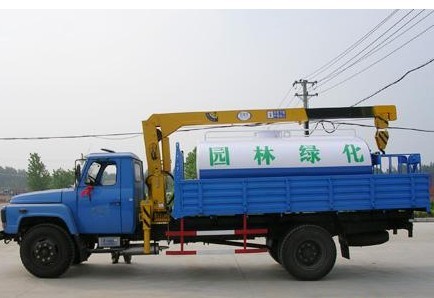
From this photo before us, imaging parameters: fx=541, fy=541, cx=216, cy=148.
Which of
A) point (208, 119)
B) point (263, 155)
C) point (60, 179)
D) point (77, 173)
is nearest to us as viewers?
point (263, 155)

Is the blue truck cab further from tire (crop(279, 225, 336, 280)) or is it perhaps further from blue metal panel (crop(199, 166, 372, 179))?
tire (crop(279, 225, 336, 280))

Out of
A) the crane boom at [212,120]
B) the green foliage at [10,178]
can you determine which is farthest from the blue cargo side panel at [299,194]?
the green foliage at [10,178]

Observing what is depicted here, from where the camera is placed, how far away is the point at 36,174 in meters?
62.4

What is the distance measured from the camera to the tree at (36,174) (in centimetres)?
6162

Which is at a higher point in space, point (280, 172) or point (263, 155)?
point (263, 155)

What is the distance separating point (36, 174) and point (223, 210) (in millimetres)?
56351

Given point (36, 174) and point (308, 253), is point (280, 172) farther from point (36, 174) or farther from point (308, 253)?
point (36, 174)

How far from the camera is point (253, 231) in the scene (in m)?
10.4

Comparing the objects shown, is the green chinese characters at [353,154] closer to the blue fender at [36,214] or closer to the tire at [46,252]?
the blue fender at [36,214]

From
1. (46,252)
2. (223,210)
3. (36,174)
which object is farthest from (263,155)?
(36,174)

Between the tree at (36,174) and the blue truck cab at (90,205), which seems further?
the tree at (36,174)

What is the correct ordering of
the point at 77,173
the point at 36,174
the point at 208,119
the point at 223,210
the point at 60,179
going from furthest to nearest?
the point at 60,179
the point at 36,174
the point at 208,119
the point at 77,173
the point at 223,210

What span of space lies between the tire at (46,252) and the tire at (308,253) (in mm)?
4132

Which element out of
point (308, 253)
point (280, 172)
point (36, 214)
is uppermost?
point (280, 172)
